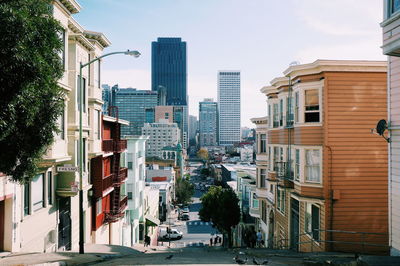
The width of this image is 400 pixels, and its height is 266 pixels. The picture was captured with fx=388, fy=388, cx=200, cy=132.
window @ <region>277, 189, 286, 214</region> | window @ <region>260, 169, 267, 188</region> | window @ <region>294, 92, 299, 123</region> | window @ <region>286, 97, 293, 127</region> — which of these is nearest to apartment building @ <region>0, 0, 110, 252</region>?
window @ <region>294, 92, 299, 123</region>

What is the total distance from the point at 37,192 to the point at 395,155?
1451cm

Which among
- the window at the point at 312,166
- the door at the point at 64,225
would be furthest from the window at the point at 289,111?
the door at the point at 64,225

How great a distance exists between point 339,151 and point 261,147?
46.4 feet

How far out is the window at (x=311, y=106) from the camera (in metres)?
18.7

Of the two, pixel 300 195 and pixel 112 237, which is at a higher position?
pixel 300 195

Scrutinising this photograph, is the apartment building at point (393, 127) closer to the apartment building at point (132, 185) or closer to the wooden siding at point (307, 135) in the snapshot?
the wooden siding at point (307, 135)

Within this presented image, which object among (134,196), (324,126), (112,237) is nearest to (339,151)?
(324,126)

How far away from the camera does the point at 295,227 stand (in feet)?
72.0

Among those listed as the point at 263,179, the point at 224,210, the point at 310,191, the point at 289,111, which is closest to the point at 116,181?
the point at 263,179

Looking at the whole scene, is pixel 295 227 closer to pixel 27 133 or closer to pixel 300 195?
pixel 300 195

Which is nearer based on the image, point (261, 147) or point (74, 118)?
point (74, 118)

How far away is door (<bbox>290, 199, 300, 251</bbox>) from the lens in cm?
2152

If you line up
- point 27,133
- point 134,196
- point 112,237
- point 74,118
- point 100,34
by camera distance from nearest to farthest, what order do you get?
point 27,133 → point 74,118 → point 100,34 → point 112,237 → point 134,196

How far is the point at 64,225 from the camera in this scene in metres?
21.0
